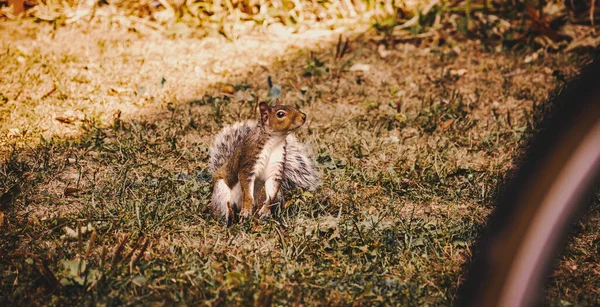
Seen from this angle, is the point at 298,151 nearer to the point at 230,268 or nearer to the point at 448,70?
the point at 230,268

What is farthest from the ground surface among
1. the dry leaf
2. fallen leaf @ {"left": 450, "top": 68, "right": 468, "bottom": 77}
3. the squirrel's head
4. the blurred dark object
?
the blurred dark object

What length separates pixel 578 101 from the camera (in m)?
1.00

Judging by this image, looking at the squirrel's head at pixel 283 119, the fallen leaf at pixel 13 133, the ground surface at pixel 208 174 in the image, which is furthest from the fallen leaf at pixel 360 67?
the fallen leaf at pixel 13 133

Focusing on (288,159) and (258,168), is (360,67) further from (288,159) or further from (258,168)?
(258,168)

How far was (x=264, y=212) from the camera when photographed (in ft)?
8.34

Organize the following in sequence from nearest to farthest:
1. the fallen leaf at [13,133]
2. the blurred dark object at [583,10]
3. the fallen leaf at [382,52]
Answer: the fallen leaf at [13,133]
the fallen leaf at [382,52]
the blurred dark object at [583,10]

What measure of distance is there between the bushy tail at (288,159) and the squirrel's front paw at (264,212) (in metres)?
0.21

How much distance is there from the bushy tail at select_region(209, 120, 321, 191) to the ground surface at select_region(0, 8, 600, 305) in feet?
0.28

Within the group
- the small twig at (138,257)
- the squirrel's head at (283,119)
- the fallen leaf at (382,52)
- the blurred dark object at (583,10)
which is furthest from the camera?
the blurred dark object at (583,10)

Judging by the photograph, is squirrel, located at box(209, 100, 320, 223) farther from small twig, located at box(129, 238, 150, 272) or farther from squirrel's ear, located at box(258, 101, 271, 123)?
small twig, located at box(129, 238, 150, 272)

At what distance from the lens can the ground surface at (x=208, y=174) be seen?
205 centimetres

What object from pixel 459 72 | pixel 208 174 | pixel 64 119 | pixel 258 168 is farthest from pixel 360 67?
pixel 258 168

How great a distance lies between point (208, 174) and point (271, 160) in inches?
21.7

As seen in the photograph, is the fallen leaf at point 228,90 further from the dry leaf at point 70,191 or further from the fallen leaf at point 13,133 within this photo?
the dry leaf at point 70,191
